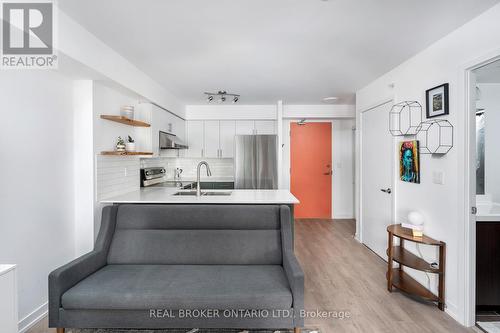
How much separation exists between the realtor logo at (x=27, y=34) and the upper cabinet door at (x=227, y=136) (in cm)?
337

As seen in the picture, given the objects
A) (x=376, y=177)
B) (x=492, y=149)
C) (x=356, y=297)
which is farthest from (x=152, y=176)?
(x=492, y=149)

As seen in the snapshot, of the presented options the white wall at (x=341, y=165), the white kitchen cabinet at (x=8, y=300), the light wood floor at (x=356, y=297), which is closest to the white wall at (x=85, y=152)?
the light wood floor at (x=356, y=297)

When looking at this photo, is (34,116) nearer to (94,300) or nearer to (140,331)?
(94,300)

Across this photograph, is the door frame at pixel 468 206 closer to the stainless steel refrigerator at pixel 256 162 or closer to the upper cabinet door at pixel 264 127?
the stainless steel refrigerator at pixel 256 162

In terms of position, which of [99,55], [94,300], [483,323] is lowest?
[483,323]

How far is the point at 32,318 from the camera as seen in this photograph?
2.11 metres

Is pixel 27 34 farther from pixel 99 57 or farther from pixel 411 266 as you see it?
pixel 411 266

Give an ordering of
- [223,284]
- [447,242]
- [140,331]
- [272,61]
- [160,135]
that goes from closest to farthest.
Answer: [223,284], [140,331], [447,242], [272,61], [160,135]

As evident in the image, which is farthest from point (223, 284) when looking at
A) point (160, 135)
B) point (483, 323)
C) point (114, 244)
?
point (160, 135)

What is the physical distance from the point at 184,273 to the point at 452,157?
2478mm

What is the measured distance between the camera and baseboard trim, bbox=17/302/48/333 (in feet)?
6.57

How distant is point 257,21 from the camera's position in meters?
2.06

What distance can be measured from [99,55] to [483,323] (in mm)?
4052

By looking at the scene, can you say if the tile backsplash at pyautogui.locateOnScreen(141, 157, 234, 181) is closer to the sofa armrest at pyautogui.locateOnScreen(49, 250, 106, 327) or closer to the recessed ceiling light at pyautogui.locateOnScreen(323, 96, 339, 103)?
the recessed ceiling light at pyautogui.locateOnScreen(323, 96, 339, 103)
